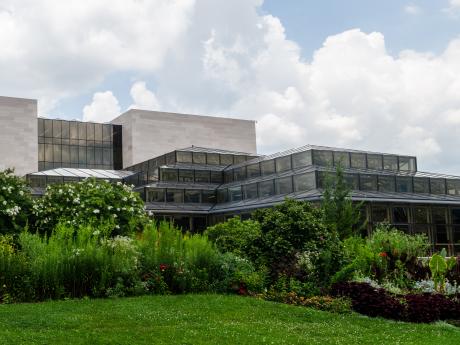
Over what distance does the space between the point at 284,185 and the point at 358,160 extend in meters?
4.83

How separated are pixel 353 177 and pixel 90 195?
1823 centimetres

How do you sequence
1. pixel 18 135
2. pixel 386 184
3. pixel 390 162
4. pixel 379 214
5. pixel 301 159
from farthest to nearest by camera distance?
pixel 18 135 → pixel 390 162 → pixel 301 159 → pixel 386 184 → pixel 379 214

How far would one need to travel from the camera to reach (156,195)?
40.6 metres

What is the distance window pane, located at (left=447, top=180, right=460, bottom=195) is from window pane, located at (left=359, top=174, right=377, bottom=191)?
5.52 meters

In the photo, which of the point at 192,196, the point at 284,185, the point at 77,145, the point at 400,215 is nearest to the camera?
the point at 400,215

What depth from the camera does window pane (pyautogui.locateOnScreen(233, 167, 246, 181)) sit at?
136ft

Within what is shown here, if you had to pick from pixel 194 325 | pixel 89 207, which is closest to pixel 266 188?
pixel 89 207

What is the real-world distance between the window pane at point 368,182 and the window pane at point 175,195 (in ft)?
42.0

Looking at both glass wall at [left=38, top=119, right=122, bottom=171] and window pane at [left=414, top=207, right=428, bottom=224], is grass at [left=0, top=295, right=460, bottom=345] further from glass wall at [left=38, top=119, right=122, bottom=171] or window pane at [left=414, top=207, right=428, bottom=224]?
glass wall at [left=38, top=119, right=122, bottom=171]

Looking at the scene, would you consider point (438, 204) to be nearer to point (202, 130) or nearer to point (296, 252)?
point (296, 252)

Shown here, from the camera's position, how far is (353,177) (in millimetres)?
33781

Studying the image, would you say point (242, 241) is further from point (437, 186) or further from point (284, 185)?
point (437, 186)

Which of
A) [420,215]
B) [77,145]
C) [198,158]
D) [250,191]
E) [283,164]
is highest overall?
[77,145]

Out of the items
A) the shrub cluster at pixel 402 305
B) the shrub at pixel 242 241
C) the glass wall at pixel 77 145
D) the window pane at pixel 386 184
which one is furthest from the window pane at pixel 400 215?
the glass wall at pixel 77 145
